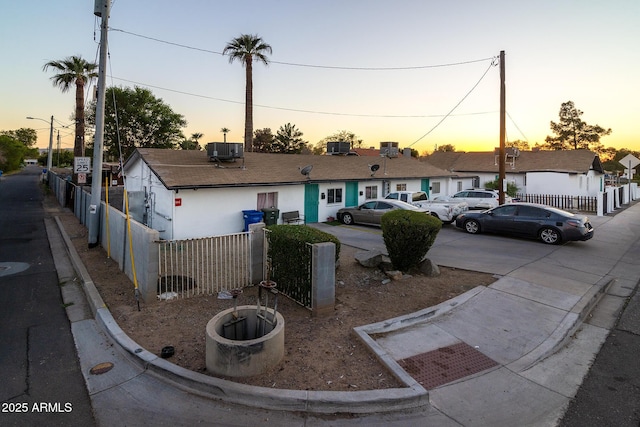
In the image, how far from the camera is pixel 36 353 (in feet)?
18.8

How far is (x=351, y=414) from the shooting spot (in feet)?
14.4

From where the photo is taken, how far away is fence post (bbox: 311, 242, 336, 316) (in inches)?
269

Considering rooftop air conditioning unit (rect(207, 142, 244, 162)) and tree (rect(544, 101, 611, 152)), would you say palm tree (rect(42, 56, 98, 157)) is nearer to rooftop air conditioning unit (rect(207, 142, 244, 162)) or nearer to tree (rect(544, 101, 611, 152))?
rooftop air conditioning unit (rect(207, 142, 244, 162))

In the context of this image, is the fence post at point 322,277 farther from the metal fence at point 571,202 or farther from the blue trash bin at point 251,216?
the metal fence at point 571,202

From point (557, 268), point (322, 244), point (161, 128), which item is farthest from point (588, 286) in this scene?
point (161, 128)

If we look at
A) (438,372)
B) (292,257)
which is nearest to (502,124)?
(292,257)

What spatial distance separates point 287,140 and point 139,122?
19435mm

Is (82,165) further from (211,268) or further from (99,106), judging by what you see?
(211,268)

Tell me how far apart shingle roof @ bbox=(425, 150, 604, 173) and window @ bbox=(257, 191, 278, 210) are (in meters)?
22.1

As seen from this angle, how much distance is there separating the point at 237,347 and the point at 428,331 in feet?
11.3

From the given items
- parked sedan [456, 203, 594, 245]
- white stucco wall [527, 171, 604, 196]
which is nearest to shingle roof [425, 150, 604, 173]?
white stucco wall [527, 171, 604, 196]

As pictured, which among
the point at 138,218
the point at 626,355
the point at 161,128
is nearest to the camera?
the point at 626,355

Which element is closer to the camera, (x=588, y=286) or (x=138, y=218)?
(x=588, y=286)

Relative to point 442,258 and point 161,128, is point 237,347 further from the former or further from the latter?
point 161,128
